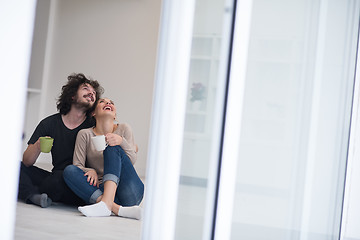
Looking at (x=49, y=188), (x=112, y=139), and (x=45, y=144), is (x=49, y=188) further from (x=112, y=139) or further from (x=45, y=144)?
(x=112, y=139)

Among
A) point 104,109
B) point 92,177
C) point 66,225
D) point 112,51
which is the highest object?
point 112,51

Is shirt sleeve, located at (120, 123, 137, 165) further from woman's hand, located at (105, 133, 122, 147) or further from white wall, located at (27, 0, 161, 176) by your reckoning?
white wall, located at (27, 0, 161, 176)

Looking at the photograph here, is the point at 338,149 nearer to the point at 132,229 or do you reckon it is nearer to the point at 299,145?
the point at 299,145

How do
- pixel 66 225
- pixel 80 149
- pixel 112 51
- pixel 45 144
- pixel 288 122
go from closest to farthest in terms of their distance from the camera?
pixel 288 122 < pixel 66 225 < pixel 45 144 < pixel 80 149 < pixel 112 51

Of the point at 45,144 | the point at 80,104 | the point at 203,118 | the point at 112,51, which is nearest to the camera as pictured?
the point at 203,118

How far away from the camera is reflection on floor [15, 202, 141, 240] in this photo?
6.59 ft

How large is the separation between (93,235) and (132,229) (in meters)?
0.29

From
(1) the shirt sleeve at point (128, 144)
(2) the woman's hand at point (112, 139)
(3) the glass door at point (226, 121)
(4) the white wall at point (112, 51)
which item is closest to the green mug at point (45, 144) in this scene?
(2) the woman's hand at point (112, 139)

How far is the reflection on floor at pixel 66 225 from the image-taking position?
2.01 metres

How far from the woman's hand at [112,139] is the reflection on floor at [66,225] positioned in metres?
0.40

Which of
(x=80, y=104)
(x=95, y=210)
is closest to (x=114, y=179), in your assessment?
(x=95, y=210)

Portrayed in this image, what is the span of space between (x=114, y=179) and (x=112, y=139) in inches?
8.7

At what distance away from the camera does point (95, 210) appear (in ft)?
8.20

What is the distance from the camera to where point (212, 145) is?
1.53m
